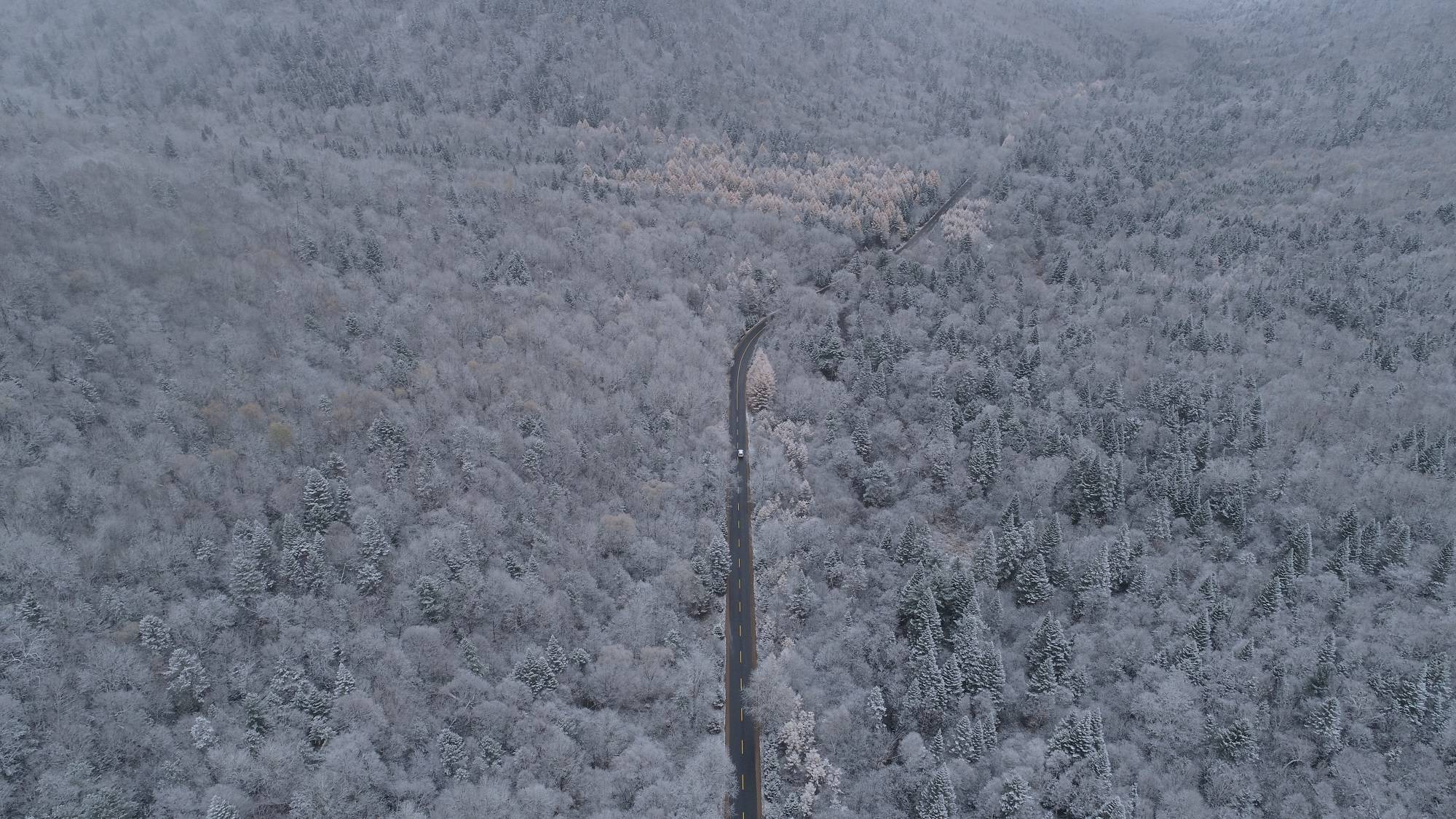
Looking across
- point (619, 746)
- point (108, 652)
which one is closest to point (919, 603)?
point (619, 746)

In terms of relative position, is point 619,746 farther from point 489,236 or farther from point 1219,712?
point 489,236

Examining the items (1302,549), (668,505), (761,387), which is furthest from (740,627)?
(1302,549)

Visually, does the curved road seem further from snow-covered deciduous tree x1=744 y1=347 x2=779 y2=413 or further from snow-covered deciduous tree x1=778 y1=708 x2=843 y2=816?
snow-covered deciduous tree x1=778 y1=708 x2=843 y2=816

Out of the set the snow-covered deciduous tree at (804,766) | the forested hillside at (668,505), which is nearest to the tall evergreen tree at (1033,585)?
the forested hillside at (668,505)

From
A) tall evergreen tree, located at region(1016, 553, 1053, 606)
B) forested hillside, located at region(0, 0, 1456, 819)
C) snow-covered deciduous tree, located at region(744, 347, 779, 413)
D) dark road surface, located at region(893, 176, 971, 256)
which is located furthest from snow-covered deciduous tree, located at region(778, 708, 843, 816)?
dark road surface, located at region(893, 176, 971, 256)

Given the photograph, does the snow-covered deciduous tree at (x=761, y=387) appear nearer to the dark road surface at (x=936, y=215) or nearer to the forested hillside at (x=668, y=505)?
the forested hillside at (x=668, y=505)

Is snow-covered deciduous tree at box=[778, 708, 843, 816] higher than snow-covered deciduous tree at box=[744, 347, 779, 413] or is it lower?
lower
